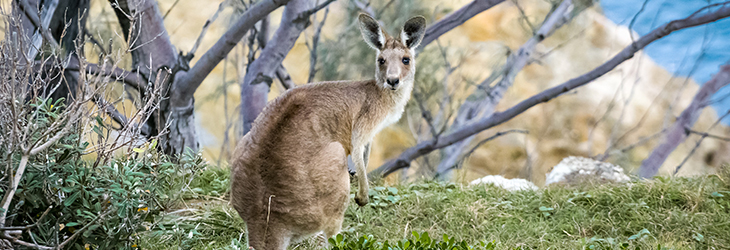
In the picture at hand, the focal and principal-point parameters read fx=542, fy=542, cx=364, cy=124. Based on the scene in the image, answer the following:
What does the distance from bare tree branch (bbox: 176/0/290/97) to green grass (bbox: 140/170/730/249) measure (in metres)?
1.62

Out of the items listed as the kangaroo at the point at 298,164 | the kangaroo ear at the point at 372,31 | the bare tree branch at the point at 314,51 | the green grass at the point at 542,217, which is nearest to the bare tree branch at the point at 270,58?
the bare tree branch at the point at 314,51

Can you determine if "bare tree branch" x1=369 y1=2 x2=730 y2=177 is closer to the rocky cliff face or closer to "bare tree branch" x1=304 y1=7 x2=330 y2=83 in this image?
the rocky cliff face

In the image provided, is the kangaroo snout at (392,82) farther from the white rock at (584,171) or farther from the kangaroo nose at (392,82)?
the white rock at (584,171)

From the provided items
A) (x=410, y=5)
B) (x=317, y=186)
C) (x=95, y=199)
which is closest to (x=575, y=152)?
(x=410, y=5)

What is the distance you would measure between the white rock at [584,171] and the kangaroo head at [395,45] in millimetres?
2636

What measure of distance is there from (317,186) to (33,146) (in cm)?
138

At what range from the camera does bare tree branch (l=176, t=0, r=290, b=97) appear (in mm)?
5211

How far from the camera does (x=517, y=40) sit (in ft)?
28.9

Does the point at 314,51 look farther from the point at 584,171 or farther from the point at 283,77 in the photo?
the point at 584,171

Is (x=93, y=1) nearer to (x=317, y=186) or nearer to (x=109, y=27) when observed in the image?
(x=109, y=27)

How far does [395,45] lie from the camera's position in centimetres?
369

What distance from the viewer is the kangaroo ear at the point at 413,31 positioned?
3658mm

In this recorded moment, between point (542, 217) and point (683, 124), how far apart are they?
15.3ft

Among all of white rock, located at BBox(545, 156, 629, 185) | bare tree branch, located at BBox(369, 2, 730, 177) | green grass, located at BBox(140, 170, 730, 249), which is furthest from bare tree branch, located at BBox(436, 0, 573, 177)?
green grass, located at BBox(140, 170, 730, 249)
